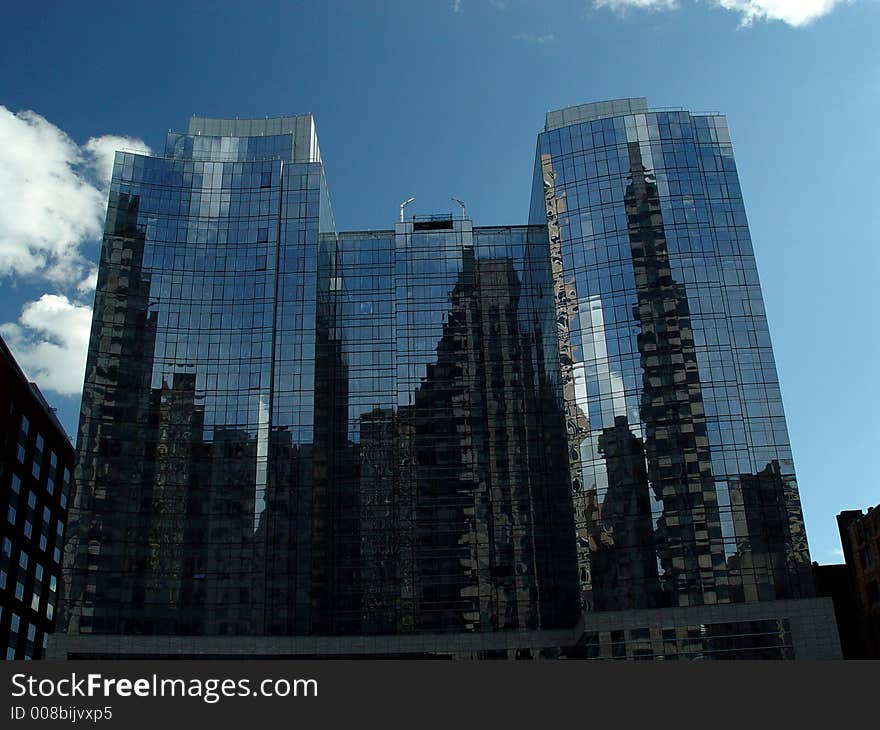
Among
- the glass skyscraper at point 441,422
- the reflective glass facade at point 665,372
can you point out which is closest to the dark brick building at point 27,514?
the glass skyscraper at point 441,422

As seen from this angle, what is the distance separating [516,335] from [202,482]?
142 feet

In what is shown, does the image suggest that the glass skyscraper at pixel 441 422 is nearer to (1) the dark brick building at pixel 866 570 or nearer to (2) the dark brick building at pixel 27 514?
(2) the dark brick building at pixel 27 514

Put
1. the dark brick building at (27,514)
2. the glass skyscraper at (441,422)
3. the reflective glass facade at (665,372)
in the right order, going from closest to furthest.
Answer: the reflective glass facade at (665,372) → the glass skyscraper at (441,422) → the dark brick building at (27,514)

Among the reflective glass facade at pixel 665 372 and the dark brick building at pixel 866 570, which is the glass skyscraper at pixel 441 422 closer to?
the reflective glass facade at pixel 665 372

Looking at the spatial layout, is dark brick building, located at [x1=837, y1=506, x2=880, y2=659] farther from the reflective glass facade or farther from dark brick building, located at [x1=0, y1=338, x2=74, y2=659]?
dark brick building, located at [x1=0, y1=338, x2=74, y2=659]

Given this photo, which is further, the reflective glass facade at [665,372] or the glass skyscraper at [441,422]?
the glass skyscraper at [441,422]

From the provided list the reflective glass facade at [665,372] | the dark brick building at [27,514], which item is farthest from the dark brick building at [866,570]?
the dark brick building at [27,514]

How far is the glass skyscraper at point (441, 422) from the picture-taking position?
90375 mm

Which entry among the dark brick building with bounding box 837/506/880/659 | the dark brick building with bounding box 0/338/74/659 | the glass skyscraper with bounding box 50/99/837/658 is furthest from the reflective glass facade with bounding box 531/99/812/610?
the dark brick building with bounding box 0/338/74/659

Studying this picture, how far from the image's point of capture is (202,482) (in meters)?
101

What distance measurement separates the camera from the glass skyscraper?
90375mm

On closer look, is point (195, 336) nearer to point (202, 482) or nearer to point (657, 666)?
point (202, 482)

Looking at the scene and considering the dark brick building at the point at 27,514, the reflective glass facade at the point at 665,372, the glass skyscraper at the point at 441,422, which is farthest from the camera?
the dark brick building at the point at 27,514

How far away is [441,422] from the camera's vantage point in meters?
110
